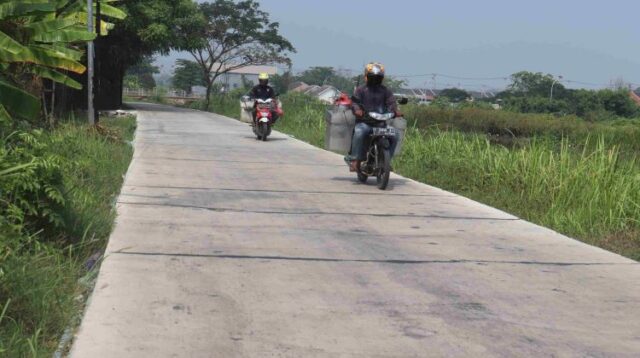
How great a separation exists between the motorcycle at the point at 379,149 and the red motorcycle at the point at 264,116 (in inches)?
270

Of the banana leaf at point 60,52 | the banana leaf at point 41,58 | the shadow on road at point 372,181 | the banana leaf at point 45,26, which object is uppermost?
the banana leaf at point 45,26

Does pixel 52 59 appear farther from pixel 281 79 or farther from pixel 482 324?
pixel 281 79

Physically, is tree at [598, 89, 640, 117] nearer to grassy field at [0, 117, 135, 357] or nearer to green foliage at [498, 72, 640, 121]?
green foliage at [498, 72, 640, 121]

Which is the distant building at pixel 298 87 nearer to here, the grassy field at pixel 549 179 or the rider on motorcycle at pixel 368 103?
the grassy field at pixel 549 179

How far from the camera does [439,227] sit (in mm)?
6730

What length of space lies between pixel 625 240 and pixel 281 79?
270ft

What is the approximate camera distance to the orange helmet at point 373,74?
922cm

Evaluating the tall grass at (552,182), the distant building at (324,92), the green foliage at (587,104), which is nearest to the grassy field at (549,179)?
the tall grass at (552,182)

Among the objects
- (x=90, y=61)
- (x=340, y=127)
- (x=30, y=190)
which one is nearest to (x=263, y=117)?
(x=90, y=61)

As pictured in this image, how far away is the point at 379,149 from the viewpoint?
914 centimetres

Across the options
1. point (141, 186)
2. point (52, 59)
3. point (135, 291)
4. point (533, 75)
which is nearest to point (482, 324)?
point (135, 291)

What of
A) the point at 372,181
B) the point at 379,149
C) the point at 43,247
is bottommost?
the point at 372,181

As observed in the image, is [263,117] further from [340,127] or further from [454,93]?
[454,93]

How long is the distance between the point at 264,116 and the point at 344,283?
37.7 ft
